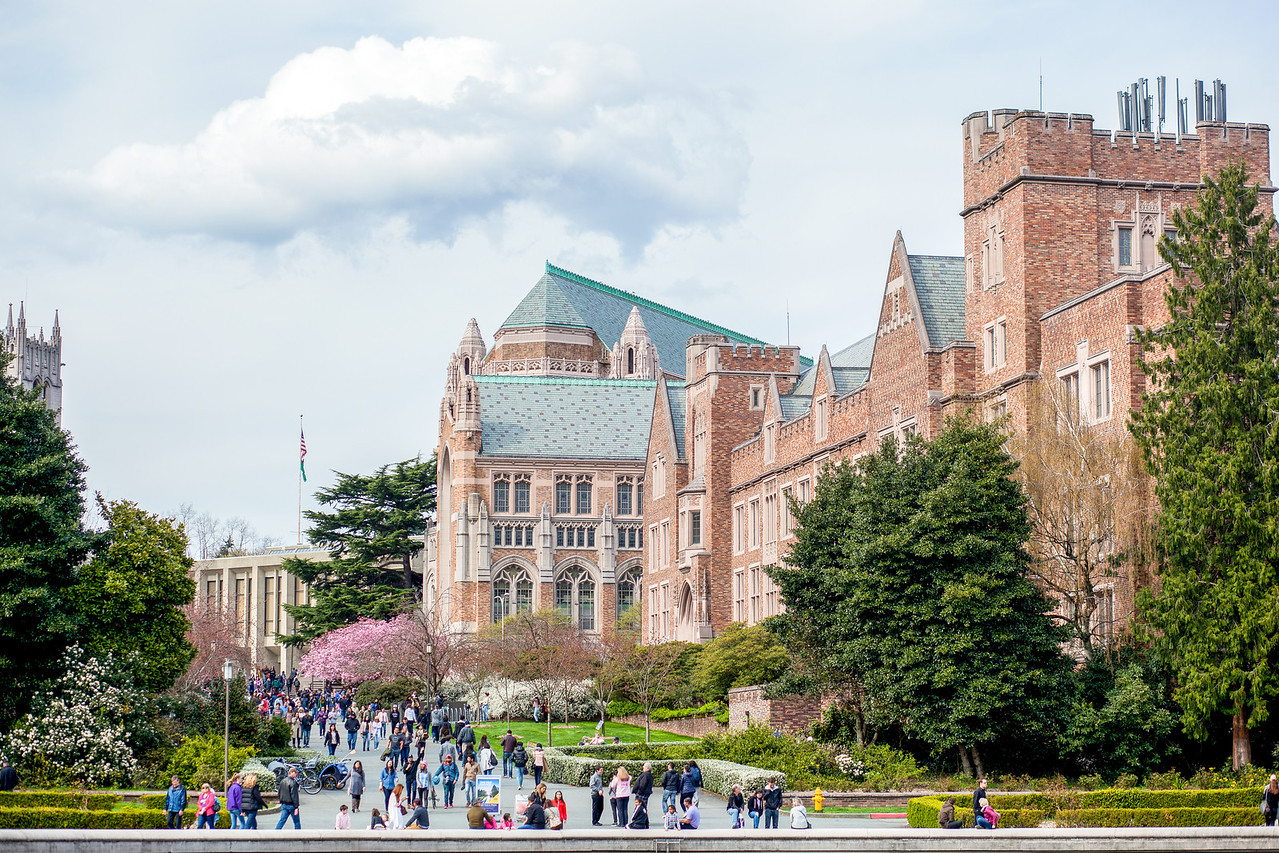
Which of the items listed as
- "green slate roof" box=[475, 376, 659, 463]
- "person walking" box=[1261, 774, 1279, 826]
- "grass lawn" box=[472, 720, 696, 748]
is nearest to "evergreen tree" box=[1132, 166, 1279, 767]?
"person walking" box=[1261, 774, 1279, 826]

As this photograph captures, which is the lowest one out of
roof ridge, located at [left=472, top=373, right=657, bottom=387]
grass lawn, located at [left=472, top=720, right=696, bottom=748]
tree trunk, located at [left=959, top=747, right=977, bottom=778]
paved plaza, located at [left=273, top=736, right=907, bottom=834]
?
paved plaza, located at [left=273, top=736, right=907, bottom=834]

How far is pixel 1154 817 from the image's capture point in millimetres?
31797

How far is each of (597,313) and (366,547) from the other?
3537cm

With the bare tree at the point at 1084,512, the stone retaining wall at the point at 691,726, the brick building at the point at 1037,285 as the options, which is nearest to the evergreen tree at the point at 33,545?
the stone retaining wall at the point at 691,726

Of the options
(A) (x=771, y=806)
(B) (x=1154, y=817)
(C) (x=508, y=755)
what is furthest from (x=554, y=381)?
(B) (x=1154, y=817)

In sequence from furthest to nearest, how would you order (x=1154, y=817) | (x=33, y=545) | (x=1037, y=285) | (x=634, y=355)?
(x=634, y=355) → (x=1037, y=285) → (x=33, y=545) → (x=1154, y=817)

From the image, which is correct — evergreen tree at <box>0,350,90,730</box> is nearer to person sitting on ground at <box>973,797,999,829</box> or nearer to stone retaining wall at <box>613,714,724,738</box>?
stone retaining wall at <box>613,714,724,738</box>

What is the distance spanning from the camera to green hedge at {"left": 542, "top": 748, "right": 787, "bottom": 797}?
38594 millimetres

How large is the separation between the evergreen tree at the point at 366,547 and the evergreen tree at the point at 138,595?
53.2 m

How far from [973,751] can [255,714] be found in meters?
23.0

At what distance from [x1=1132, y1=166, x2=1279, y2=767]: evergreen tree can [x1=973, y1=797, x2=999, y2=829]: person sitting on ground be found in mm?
6618

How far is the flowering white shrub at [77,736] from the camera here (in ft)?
136

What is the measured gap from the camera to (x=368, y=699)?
7681cm

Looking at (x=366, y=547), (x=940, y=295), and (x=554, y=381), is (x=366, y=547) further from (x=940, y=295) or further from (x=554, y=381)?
(x=940, y=295)
